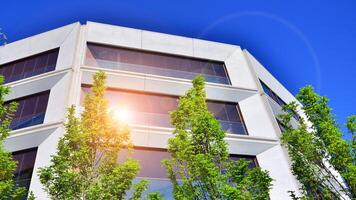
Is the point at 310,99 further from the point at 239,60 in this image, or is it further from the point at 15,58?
the point at 15,58

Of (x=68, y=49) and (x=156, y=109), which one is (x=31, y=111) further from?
(x=156, y=109)

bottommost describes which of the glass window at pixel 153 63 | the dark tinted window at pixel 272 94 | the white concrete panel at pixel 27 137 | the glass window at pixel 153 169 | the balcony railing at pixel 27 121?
the glass window at pixel 153 169

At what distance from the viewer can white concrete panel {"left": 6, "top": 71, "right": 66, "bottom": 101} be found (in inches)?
592

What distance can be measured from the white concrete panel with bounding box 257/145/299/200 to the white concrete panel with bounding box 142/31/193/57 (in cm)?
744

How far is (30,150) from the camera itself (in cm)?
1327

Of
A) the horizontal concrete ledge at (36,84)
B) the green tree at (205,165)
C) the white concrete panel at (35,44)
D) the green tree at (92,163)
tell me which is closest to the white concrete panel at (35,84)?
the horizontal concrete ledge at (36,84)

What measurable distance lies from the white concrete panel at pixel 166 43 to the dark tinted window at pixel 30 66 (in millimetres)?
5115

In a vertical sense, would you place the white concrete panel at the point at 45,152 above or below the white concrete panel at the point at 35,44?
below

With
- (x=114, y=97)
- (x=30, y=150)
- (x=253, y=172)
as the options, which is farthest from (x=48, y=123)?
(x=253, y=172)

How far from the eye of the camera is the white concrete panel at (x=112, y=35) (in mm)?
17391

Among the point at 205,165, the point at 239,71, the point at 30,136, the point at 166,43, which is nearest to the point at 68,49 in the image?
the point at 30,136

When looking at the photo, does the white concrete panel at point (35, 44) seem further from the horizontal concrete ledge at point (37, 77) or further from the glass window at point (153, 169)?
the glass window at point (153, 169)

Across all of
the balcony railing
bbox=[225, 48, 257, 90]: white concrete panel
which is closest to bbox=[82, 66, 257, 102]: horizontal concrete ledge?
bbox=[225, 48, 257, 90]: white concrete panel

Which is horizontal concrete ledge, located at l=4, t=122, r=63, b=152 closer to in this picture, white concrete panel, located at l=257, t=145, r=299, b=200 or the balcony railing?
the balcony railing
